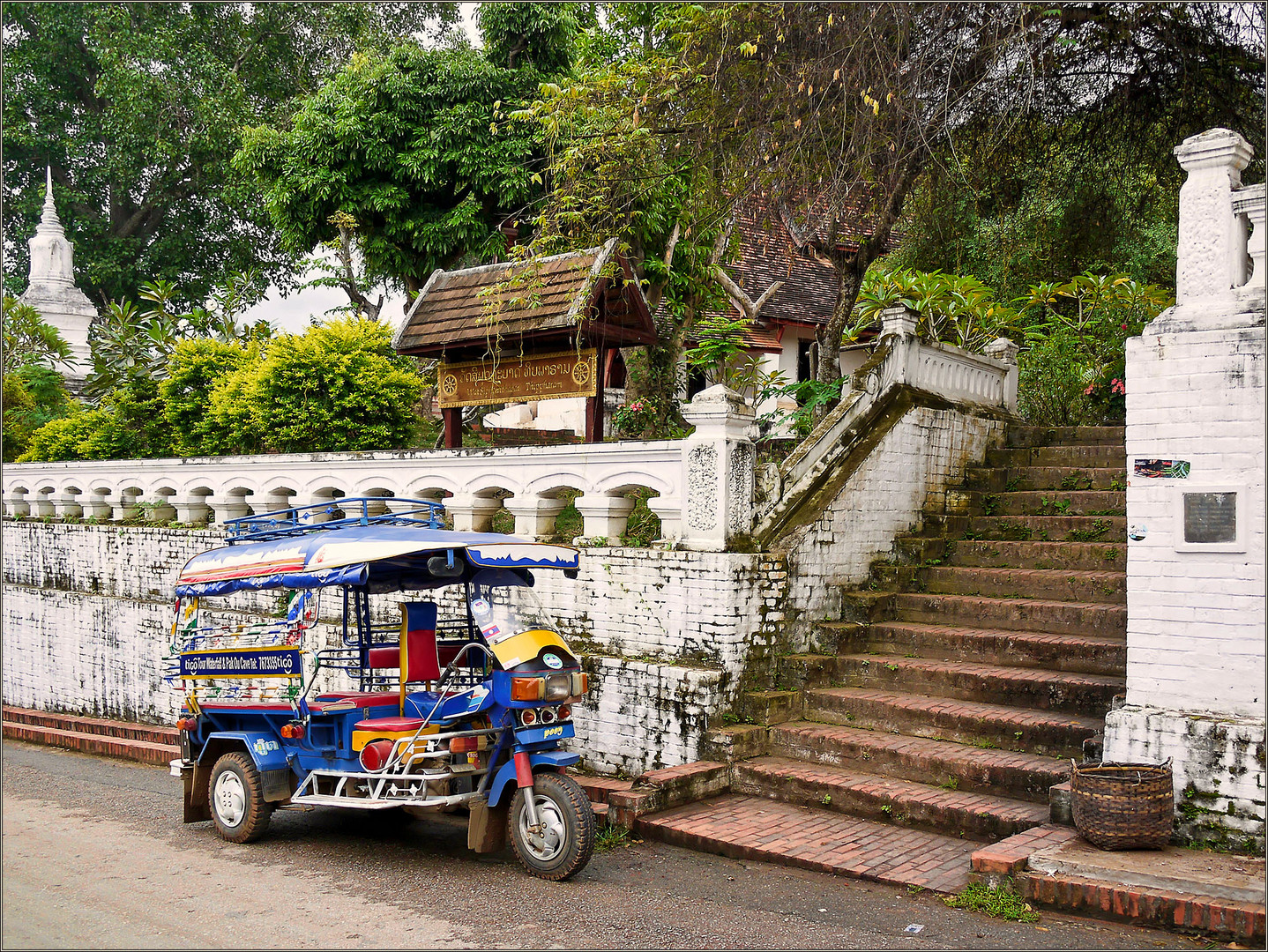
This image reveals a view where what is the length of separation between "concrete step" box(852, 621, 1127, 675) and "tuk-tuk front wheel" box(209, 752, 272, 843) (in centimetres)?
471

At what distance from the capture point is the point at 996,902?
540 centimetres

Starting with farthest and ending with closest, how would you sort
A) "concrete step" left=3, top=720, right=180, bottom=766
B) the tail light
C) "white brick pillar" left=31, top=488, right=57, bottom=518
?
"white brick pillar" left=31, top=488, right=57, bottom=518 < "concrete step" left=3, top=720, right=180, bottom=766 < the tail light

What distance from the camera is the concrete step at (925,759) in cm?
654

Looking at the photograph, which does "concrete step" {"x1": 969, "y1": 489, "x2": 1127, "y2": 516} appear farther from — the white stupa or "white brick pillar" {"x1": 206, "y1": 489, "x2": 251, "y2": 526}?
the white stupa

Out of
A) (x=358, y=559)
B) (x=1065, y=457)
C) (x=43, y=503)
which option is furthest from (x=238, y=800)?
(x=43, y=503)

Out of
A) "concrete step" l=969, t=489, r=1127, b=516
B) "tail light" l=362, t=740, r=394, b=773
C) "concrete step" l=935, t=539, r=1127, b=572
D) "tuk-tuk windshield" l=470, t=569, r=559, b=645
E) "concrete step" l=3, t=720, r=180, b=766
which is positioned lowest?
"concrete step" l=3, t=720, r=180, b=766

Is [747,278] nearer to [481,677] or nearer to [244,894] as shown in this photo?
[481,677]

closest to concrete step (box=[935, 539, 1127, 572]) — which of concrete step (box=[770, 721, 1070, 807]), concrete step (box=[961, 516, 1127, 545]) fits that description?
concrete step (box=[961, 516, 1127, 545])

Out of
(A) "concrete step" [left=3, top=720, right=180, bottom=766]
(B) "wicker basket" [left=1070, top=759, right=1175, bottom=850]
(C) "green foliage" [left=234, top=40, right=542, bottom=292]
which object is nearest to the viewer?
(B) "wicker basket" [left=1070, top=759, right=1175, bottom=850]

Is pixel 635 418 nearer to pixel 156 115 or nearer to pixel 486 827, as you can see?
pixel 486 827

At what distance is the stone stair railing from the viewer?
8367 millimetres

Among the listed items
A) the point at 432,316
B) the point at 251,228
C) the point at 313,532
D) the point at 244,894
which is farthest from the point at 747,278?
the point at 251,228

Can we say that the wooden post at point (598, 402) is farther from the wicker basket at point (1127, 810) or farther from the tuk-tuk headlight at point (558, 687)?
the wicker basket at point (1127, 810)

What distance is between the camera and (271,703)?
7070mm
